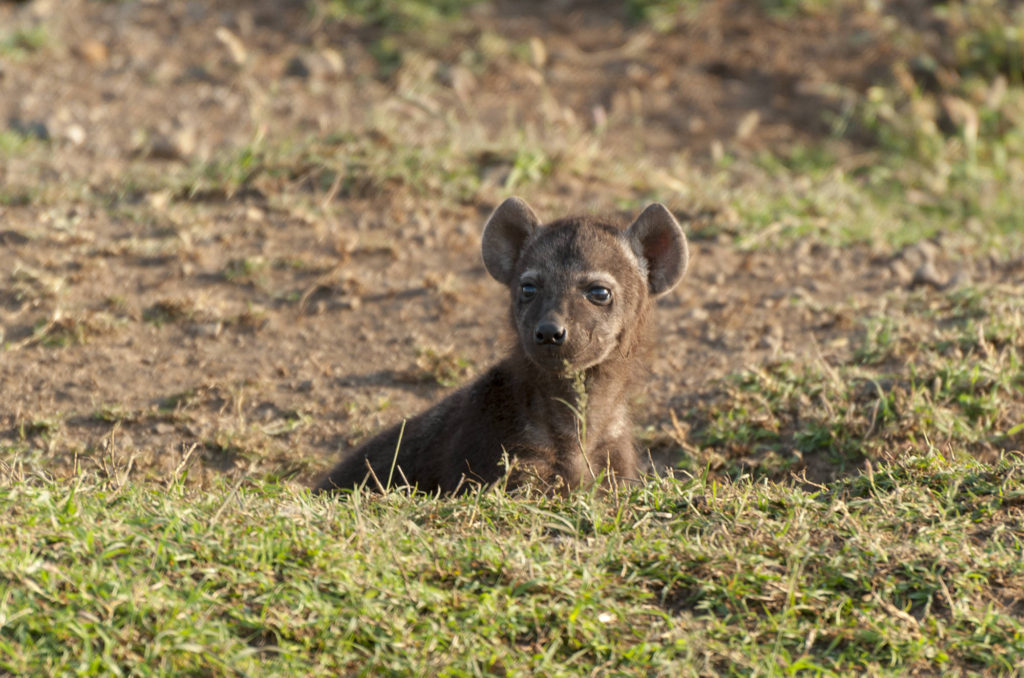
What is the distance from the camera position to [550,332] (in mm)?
4871

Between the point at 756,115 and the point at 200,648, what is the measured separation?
8.17 m

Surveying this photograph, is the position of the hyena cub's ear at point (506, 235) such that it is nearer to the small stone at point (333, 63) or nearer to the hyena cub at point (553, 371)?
the hyena cub at point (553, 371)

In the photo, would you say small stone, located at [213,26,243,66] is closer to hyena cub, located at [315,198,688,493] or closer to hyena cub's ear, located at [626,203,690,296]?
hyena cub, located at [315,198,688,493]

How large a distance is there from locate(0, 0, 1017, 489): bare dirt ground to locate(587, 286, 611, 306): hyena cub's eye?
1.82ft

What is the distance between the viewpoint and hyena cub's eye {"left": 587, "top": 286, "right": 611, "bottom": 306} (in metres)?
5.24

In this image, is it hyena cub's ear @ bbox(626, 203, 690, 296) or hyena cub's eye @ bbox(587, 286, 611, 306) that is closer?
hyena cub's eye @ bbox(587, 286, 611, 306)

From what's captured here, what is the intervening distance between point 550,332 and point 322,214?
3465 mm

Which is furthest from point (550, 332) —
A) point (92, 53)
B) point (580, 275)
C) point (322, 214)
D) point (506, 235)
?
point (92, 53)

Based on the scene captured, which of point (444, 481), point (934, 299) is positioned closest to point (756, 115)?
point (934, 299)

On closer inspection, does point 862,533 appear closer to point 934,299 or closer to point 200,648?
point 200,648

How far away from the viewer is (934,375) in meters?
6.16

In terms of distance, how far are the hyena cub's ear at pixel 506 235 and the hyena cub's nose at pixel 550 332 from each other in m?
0.80

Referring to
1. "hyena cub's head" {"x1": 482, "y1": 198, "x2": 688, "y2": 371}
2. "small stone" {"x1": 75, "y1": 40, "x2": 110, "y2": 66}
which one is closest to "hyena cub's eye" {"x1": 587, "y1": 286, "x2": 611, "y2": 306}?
"hyena cub's head" {"x1": 482, "y1": 198, "x2": 688, "y2": 371}

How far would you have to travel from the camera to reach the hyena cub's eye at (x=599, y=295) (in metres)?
5.24
